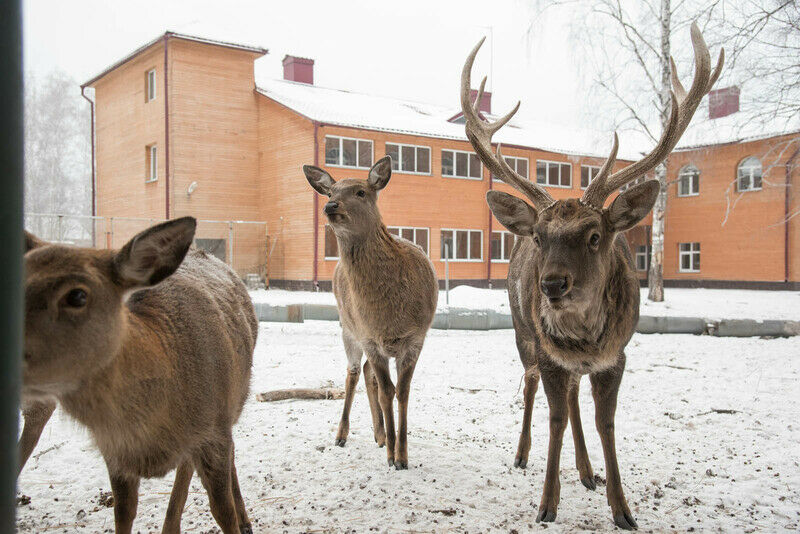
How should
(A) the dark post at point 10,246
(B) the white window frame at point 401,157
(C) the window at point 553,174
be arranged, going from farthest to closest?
1. (C) the window at point 553,174
2. (B) the white window frame at point 401,157
3. (A) the dark post at point 10,246

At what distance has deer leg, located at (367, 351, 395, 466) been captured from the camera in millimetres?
4730

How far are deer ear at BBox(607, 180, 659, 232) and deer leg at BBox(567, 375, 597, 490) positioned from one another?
1.19 m

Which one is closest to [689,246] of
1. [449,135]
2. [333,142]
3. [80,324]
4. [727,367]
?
[449,135]

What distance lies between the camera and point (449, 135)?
77.7ft

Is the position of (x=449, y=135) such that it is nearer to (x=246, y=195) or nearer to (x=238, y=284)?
(x=246, y=195)

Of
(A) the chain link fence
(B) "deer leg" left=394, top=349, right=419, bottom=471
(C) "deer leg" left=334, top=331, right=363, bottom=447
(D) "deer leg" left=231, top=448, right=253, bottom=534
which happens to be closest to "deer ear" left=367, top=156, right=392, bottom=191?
(C) "deer leg" left=334, top=331, right=363, bottom=447

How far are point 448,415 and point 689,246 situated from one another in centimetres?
2773

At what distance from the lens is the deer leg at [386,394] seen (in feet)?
15.5

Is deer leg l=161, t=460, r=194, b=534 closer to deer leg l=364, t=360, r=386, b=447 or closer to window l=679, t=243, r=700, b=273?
deer leg l=364, t=360, r=386, b=447

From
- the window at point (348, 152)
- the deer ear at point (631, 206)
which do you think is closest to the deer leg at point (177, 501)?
the deer ear at point (631, 206)

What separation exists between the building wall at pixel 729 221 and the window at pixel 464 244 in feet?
31.0

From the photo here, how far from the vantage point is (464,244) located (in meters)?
25.2

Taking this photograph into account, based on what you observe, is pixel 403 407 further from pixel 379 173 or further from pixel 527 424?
pixel 379 173

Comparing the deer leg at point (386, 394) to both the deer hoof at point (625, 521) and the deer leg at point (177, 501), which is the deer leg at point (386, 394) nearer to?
the deer hoof at point (625, 521)
